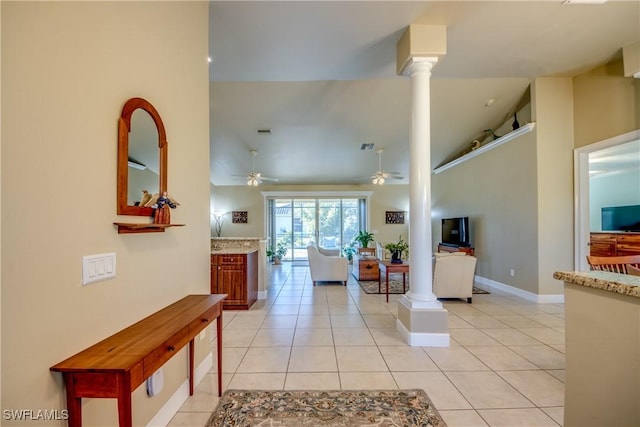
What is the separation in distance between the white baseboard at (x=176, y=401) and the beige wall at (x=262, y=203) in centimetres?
698

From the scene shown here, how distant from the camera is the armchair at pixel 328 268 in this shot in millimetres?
5586

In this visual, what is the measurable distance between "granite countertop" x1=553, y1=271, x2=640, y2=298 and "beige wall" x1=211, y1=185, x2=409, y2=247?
7834mm

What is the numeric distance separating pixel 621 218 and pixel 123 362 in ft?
29.6

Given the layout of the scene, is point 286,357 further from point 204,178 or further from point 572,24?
point 572,24

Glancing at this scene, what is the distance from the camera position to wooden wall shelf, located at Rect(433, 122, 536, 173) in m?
4.41

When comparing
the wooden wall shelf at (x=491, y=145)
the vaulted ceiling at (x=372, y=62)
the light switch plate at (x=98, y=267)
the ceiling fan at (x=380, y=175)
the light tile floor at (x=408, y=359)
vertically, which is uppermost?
the vaulted ceiling at (x=372, y=62)

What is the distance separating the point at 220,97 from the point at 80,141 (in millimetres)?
4139

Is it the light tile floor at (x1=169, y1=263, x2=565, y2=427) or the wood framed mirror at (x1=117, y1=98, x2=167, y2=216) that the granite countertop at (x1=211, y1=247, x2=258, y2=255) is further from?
the wood framed mirror at (x1=117, y1=98, x2=167, y2=216)

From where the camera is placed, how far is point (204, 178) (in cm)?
241

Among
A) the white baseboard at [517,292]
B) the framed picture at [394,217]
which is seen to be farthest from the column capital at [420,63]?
the framed picture at [394,217]

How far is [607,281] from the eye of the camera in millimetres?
1221

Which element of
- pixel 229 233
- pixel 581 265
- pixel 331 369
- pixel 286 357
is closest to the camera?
pixel 331 369

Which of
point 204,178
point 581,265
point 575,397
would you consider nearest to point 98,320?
point 204,178

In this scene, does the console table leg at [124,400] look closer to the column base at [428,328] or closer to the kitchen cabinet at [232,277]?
the column base at [428,328]
